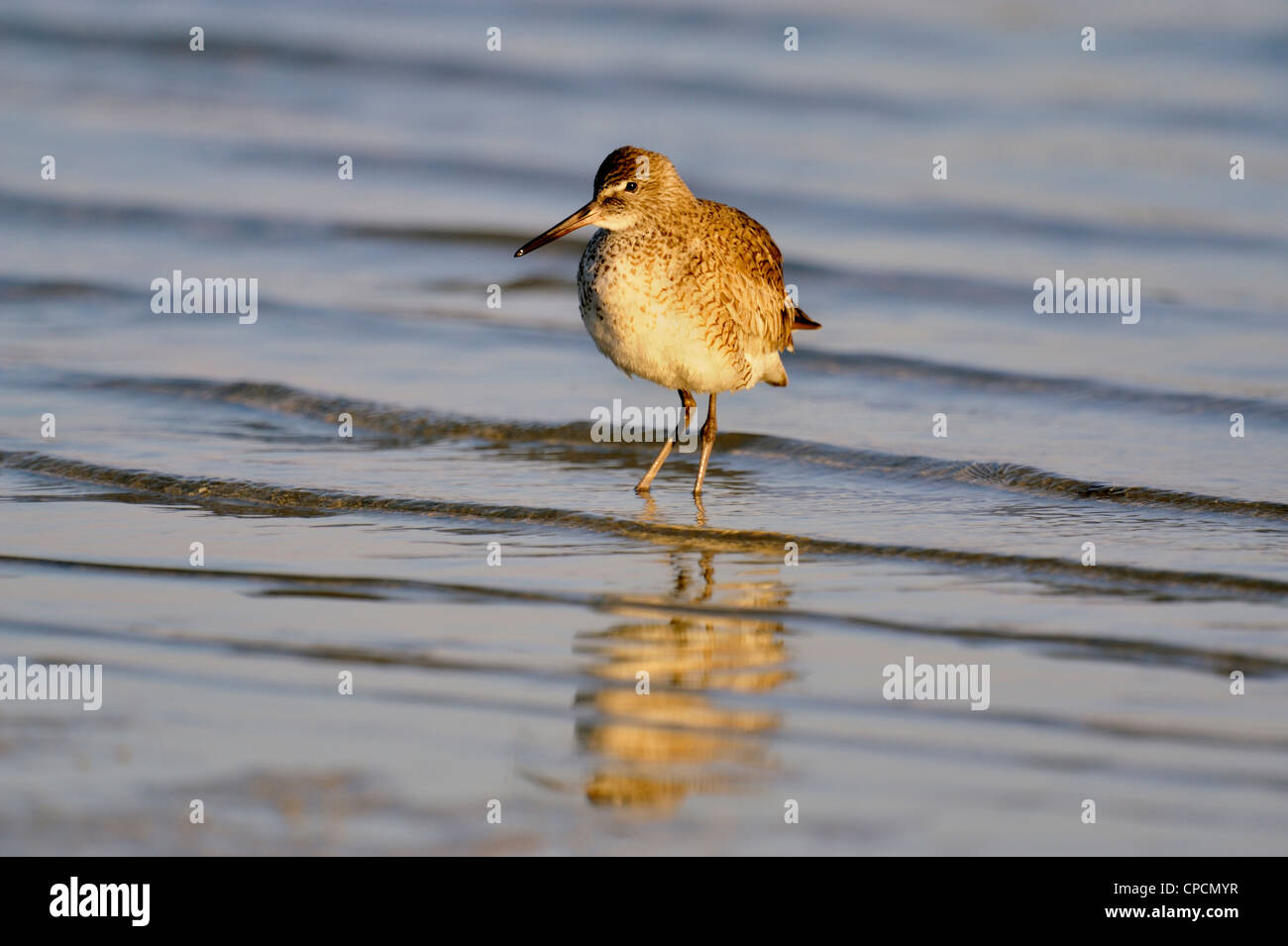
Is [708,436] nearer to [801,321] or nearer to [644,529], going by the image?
[801,321]

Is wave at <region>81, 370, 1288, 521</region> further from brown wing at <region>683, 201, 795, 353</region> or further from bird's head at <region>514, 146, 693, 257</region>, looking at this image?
bird's head at <region>514, 146, 693, 257</region>

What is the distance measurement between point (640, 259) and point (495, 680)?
2.53 meters

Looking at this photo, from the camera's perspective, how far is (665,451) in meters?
8.23

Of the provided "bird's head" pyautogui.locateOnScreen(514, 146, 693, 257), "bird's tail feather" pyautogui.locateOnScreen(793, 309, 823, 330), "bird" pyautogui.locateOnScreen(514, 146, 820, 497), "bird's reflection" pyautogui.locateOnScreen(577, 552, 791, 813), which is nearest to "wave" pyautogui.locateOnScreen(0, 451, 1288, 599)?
"bird's reflection" pyautogui.locateOnScreen(577, 552, 791, 813)

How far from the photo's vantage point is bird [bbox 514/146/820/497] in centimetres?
748

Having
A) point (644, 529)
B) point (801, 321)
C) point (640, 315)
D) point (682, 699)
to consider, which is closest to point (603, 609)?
point (682, 699)

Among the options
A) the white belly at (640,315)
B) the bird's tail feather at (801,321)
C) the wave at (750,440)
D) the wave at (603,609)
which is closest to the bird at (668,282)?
the white belly at (640,315)

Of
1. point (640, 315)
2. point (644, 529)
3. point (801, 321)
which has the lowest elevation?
point (644, 529)

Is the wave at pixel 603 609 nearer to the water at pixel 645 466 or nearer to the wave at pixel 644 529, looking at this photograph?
the water at pixel 645 466

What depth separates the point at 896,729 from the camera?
5.07 meters

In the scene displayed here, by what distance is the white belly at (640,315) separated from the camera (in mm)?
7441

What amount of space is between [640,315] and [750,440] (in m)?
1.58

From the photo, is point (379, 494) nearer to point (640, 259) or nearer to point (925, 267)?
point (640, 259)
